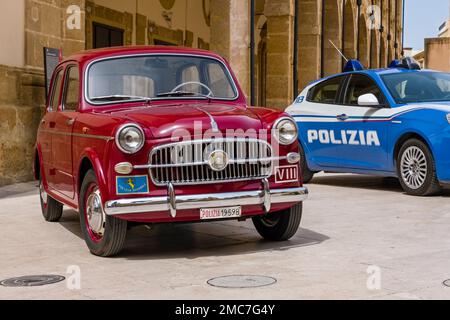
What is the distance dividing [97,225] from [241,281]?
5.28ft

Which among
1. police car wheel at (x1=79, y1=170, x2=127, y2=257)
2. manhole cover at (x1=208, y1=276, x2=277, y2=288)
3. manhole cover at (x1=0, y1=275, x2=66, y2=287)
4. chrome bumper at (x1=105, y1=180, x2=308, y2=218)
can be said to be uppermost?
chrome bumper at (x1=105, y1=180, x2=308, y2=218)

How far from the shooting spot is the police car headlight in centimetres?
656

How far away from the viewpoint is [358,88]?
1127 cm

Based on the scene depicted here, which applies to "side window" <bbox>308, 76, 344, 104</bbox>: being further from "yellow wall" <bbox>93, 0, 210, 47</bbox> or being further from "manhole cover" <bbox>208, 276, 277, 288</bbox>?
"yellow wall" <bbox>93, 0, 210, 47</bbox>

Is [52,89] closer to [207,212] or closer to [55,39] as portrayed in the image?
[207,212]

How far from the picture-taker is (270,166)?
6.53 metres

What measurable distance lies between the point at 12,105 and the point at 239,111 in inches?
253

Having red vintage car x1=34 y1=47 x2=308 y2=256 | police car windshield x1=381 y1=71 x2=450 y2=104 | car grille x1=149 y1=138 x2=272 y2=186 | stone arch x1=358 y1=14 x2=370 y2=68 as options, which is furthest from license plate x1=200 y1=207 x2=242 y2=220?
stone arch x1=358 y1=14 x2=370 y2=68

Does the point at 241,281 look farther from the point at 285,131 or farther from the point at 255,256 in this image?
the point at 285,131

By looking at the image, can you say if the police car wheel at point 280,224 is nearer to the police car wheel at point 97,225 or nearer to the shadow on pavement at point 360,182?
the police car wheel at point 97,225

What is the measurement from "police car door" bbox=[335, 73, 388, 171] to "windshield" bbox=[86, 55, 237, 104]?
3557 millimetres

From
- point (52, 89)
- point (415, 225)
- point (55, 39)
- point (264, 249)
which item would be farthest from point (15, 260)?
point (55, 39)

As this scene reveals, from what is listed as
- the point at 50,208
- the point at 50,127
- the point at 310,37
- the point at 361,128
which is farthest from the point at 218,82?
the point at 310,37

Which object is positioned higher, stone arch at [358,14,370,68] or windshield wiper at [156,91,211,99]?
stone arch at [358,14,370,68]
